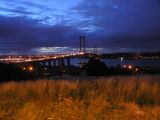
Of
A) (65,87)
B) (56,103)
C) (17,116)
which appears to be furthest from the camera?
(65,87)

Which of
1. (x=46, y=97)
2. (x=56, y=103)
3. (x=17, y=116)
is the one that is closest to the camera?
(x=17, y=116)

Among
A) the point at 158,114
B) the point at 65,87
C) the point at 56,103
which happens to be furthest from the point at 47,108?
the point at 65,87

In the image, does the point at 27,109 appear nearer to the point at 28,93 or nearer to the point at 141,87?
the point at 28,93

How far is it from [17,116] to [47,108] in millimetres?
904

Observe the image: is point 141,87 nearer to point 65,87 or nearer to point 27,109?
point 65,87

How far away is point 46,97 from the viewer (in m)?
12.7

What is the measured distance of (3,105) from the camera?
38.3 ft

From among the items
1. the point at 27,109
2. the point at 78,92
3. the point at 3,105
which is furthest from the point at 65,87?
the point at 27,109

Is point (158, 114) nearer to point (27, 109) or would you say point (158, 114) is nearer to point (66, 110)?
point (66, 110)

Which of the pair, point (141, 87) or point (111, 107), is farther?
point (141, 87)

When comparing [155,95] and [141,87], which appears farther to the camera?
[141,87]

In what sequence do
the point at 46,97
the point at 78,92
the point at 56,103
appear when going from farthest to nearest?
the point at 78,92 < the point at 46,97 < the point at 56,103

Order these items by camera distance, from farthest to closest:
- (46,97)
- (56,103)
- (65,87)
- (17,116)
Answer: (65,87)
(46,97)
(56,103)
(17,116)

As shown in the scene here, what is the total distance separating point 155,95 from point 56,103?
12.9 feet
